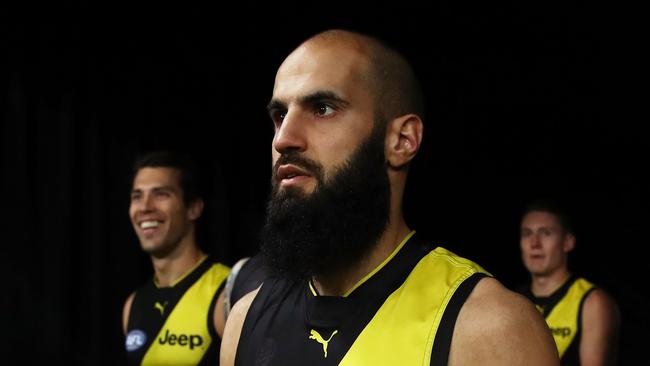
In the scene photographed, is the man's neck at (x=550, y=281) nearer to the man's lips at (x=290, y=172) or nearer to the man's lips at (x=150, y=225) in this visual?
the man's lips at (x=150, y=225)

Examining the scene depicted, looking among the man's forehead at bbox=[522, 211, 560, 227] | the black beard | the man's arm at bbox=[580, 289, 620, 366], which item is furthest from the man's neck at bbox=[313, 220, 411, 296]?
the man's forehead at bbox=[522, 211, 560, 227]

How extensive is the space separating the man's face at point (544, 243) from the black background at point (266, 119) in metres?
0.68

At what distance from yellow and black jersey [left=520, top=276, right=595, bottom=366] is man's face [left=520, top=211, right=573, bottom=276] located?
0.37ft

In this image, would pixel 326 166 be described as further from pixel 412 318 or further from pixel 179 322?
pixel 179 322

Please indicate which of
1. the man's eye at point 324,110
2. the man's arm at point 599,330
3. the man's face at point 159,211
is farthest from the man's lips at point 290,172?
the man's arm at point 599,330

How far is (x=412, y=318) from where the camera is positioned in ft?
4.07

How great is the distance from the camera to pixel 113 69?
4.39 m

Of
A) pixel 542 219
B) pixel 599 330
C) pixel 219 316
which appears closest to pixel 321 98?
pixel 219 316

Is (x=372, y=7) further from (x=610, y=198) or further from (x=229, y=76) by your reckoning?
(x=610, y=198)

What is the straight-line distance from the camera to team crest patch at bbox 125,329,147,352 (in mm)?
2980

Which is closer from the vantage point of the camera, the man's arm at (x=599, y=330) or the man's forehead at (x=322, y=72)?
the man's forehead at (x=322, y=72)

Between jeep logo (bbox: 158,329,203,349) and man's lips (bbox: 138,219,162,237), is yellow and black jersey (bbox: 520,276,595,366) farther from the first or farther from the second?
man's lips (bbox: 138,219,162,237)

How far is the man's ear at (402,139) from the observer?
1.37 meters

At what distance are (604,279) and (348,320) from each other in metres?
3.34
